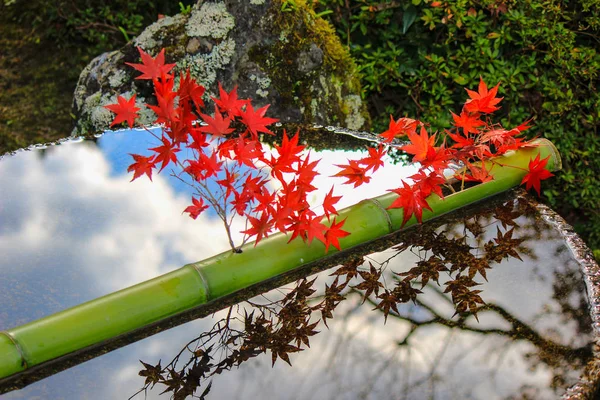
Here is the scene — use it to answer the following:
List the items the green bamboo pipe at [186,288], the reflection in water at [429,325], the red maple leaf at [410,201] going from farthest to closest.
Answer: the red maple leaf at [410,201]
the green bamboo pipe at [186,288]
the reflection in water at [429,325]

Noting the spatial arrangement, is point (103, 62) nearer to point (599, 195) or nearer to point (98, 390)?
point (98, 390)

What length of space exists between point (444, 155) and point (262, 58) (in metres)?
1.46

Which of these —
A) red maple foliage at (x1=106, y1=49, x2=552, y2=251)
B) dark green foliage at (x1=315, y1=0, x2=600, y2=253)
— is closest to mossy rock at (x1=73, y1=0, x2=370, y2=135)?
dark green foliage at (x1=315, y1=0, x2=600, y2=253)

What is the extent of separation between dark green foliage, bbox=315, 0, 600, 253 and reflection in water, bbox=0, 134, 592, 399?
165 cm

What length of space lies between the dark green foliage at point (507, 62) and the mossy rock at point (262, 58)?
1.42 feet

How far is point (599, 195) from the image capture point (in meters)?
3.62

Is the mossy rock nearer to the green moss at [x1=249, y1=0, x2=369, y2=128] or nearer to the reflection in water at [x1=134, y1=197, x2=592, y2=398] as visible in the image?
the green moss at [x1=249, y1=0, x2=369, y2=128]

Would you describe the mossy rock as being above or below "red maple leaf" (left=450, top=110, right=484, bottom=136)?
above

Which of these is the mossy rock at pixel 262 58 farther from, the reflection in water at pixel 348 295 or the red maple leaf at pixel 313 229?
the red maple leaf at pixel 313 229

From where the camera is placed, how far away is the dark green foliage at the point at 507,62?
345cm

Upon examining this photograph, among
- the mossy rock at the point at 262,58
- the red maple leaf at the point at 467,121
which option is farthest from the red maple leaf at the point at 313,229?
the mossy rock at the point at 262,58

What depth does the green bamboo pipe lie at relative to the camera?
5.06 feet

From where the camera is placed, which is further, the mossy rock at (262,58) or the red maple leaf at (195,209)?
the mossy rock at (262,58)

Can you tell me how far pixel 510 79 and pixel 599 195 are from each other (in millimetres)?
846
